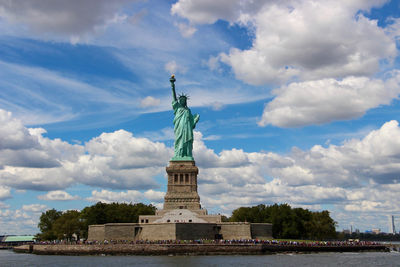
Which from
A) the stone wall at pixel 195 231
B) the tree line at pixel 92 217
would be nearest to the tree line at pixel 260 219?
the tree line at pixel 92 217

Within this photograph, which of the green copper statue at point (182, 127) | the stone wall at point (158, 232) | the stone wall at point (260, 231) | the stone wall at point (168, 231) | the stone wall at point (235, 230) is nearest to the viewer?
the stone wall at point (158, 232)

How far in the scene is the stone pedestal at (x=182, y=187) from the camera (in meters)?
75.5

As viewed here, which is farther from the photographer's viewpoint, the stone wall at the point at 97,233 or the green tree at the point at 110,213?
the green tree at the point at 110,213

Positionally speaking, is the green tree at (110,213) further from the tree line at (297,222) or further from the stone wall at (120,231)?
the tree line at (297,222)

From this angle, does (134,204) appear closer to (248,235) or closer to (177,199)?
(177,199)

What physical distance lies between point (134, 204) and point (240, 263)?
4516cm

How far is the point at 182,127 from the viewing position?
8188 cm

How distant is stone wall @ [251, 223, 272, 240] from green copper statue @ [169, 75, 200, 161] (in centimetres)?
1814

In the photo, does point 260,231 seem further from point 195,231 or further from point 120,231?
point 120,231

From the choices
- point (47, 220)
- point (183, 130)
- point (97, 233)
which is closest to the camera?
point (97, 233)

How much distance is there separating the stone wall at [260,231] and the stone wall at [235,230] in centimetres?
109

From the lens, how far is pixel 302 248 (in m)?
63.2

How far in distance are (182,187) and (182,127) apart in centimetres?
1039

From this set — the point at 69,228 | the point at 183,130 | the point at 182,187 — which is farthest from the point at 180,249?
the point at 69,228
